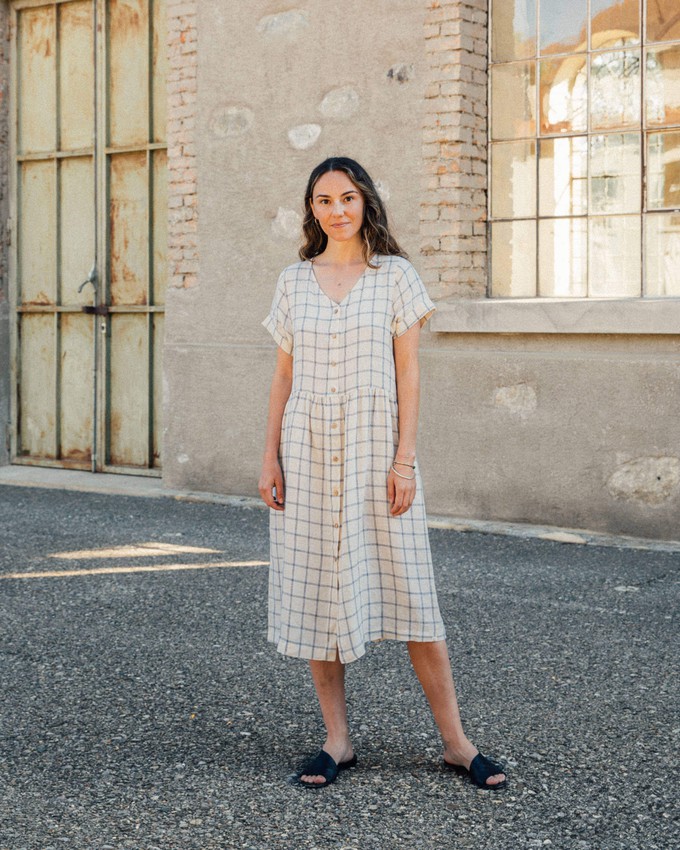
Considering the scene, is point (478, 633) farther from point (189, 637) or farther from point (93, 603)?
point (93, 603)

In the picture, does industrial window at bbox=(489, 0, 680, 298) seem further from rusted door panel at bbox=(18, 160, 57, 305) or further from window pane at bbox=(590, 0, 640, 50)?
rusted door panel at bbox=(18, 160, 57, 305)

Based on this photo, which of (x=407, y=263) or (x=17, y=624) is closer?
(x=407, y=263)

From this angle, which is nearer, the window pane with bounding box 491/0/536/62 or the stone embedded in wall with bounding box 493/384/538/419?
the stone embedded in wall with bounding box 493/384/538/419

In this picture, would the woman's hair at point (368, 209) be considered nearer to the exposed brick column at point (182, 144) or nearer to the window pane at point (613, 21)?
the window pane at point (613, 21)

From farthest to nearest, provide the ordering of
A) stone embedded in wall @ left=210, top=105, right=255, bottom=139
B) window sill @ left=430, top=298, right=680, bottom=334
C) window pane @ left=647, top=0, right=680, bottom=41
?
stone embedded in wall @ left=210, top=105, right=255, bottom=139 → window pane @ left=647, top=0, right=680, bottom=41 → window sill @ left=430, top=298, right=680, bottom=334

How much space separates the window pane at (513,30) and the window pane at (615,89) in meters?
0.43

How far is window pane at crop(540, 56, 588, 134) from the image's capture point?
695 centimetres

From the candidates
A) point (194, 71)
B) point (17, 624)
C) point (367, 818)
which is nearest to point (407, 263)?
point (367, 818)

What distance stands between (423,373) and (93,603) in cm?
275

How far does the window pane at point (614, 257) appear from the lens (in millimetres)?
6824

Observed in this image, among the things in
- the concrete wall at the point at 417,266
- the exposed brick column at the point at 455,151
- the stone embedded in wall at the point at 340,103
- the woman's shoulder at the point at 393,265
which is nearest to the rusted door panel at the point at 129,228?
the concrete wall at the point at 417,266

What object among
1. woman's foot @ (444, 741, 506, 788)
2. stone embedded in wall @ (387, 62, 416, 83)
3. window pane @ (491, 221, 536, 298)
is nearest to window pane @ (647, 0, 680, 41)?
window pane @ (491, 221, 536, 298)

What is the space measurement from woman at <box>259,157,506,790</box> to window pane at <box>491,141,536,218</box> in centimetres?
404

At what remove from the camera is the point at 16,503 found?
8.10m
